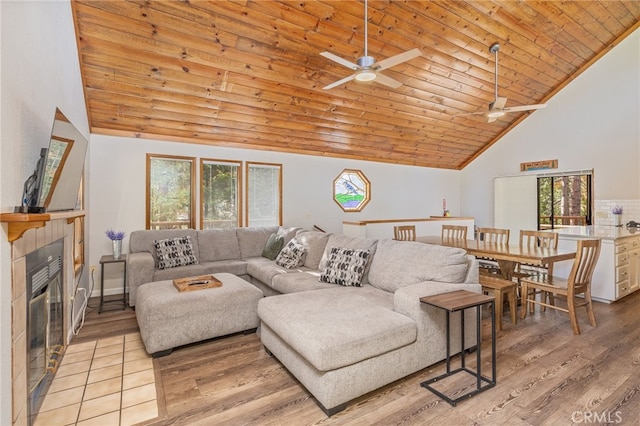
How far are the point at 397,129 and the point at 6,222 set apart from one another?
5.63m

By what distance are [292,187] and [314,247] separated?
6.90 feet

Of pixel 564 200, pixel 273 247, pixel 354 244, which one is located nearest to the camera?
pixel 354 244

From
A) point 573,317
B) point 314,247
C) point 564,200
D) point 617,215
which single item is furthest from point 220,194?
point 564,200

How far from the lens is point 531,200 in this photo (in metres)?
6.83

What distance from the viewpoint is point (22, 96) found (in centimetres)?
165

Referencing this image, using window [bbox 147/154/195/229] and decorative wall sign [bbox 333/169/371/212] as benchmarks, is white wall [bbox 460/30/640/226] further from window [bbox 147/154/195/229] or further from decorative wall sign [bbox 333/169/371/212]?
window [bbox 147/154/195/229]

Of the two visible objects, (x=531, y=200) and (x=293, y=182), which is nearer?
(x=293, y=182)

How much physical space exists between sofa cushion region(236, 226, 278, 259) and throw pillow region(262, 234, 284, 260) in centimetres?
17

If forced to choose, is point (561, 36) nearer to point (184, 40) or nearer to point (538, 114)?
point (538, 114)

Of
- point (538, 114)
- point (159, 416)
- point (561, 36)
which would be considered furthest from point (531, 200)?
point (159, 416)

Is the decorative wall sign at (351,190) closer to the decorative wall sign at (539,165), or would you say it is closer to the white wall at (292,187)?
the white wall at (292,187)

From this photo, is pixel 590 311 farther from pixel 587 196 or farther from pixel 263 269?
pixel 587 196

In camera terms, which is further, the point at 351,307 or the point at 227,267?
the point at 227,267

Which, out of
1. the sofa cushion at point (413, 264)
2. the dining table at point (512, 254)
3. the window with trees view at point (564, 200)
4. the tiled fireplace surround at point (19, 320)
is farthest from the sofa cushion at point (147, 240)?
the window with trees view at point (564, 200)
